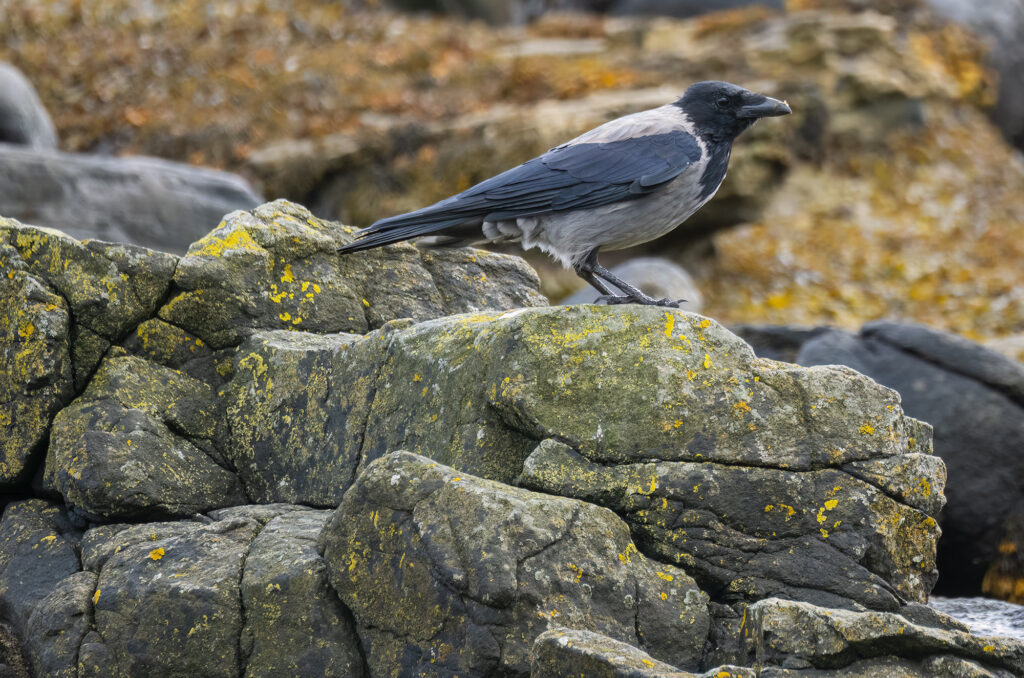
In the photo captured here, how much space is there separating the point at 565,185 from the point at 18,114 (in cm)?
1113

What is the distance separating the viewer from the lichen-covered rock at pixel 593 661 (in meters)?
3.62

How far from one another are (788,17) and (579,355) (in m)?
16.8

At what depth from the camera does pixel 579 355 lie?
16.0 ft

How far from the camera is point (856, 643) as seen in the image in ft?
12.6

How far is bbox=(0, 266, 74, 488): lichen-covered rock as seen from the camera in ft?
17.2

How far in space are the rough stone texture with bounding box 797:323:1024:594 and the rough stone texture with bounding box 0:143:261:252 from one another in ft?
25.0

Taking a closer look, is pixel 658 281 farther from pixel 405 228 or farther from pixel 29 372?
pixel 29 372

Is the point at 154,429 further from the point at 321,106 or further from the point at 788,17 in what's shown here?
the point at 788,17

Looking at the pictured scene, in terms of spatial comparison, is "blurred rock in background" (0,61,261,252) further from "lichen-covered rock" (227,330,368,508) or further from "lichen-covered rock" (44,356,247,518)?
"lichen-covered rock" (227,330,368,508)

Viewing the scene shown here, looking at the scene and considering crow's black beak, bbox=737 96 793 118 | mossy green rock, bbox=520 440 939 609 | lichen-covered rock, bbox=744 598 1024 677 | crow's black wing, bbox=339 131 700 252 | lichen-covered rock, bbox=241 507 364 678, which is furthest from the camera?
crow's black beak, bbox=737 96 793 118

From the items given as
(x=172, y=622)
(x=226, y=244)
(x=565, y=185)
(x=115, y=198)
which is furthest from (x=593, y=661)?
(x=115, y=198)

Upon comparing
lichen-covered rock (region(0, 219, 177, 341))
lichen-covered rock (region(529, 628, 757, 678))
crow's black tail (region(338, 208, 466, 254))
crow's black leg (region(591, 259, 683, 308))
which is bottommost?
lichen-covered rock (region(529, 628, 757, 678))

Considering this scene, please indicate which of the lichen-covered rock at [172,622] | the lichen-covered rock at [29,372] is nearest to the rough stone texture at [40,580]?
the lichen-covered rock at [172,622]

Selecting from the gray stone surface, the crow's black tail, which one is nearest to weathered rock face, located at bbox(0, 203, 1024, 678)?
the crow's black tail
